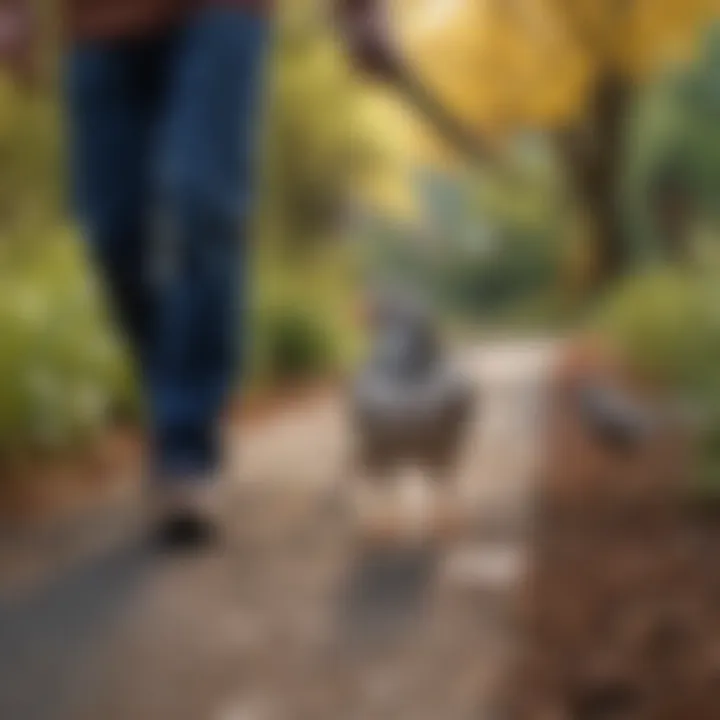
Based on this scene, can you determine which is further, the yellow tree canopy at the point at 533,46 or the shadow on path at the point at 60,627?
the yellow tree canopy at the point at 533,46

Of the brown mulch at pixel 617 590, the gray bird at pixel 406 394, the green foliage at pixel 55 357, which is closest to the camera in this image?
the brown mulch at pixel 617 590

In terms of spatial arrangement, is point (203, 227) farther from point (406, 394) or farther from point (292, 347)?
point (292, 347)

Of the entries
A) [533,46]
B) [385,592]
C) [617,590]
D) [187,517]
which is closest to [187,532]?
[187,517]

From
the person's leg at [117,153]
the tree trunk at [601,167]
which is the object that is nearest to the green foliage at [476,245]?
the tree trunk at [601,167]

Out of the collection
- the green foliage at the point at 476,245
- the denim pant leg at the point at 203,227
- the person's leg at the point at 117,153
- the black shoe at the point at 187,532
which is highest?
the person's leg at the point at 117,153

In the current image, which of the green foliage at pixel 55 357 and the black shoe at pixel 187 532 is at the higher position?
the green foliage at pixel 55 357

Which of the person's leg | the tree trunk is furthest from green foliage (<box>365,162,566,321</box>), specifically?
the person's leg

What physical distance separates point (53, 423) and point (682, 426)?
39cm

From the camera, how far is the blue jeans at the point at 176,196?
0.68 metres

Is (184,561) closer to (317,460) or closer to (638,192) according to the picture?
(317,460)

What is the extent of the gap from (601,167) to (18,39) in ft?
1.05

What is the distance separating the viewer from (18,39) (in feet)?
2.40

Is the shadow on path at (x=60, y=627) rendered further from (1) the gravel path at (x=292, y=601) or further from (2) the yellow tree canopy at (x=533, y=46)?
(2) the yellow tree canopy at (x=533, y=46)

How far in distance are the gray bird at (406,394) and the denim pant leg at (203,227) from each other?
0.09 metres
